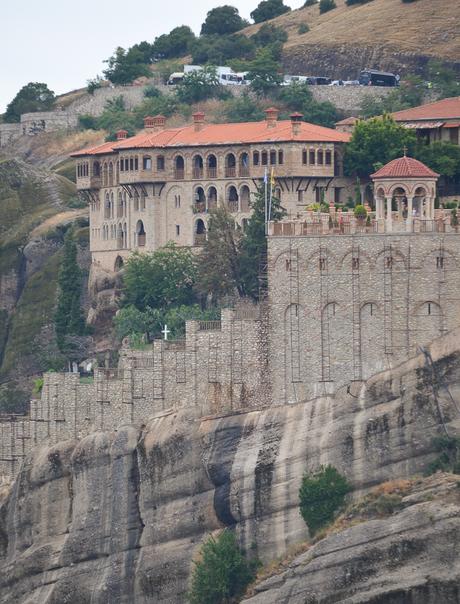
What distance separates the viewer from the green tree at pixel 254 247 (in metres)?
143

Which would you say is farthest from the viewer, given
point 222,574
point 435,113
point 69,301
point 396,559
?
point 69,301

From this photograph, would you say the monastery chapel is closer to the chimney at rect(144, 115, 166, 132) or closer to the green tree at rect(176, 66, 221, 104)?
the chimney at rect(144, 115, 166, 132)

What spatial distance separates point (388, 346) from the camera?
124375mm

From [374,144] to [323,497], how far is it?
36495mm

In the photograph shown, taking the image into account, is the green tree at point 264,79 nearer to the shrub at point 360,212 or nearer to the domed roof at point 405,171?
the domed roof at point 405,171

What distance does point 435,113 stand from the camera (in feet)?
506

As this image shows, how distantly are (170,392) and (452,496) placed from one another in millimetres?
24958

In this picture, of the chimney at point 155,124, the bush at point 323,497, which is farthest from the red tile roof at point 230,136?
the bush at point 323,497

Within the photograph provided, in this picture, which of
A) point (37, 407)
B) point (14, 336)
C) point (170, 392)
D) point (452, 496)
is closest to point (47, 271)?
point (14, 336)

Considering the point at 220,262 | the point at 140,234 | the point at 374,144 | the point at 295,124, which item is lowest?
the point at 220,262

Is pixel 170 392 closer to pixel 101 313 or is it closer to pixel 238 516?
pixel 238 516

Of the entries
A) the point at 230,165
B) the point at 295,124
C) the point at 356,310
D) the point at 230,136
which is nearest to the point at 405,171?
the point at 356,310

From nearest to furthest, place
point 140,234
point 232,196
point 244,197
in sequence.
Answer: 1. point 244,197
2. point 232,196
3. point 140,234

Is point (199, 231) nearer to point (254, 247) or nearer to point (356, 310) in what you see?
point (254, 247)
